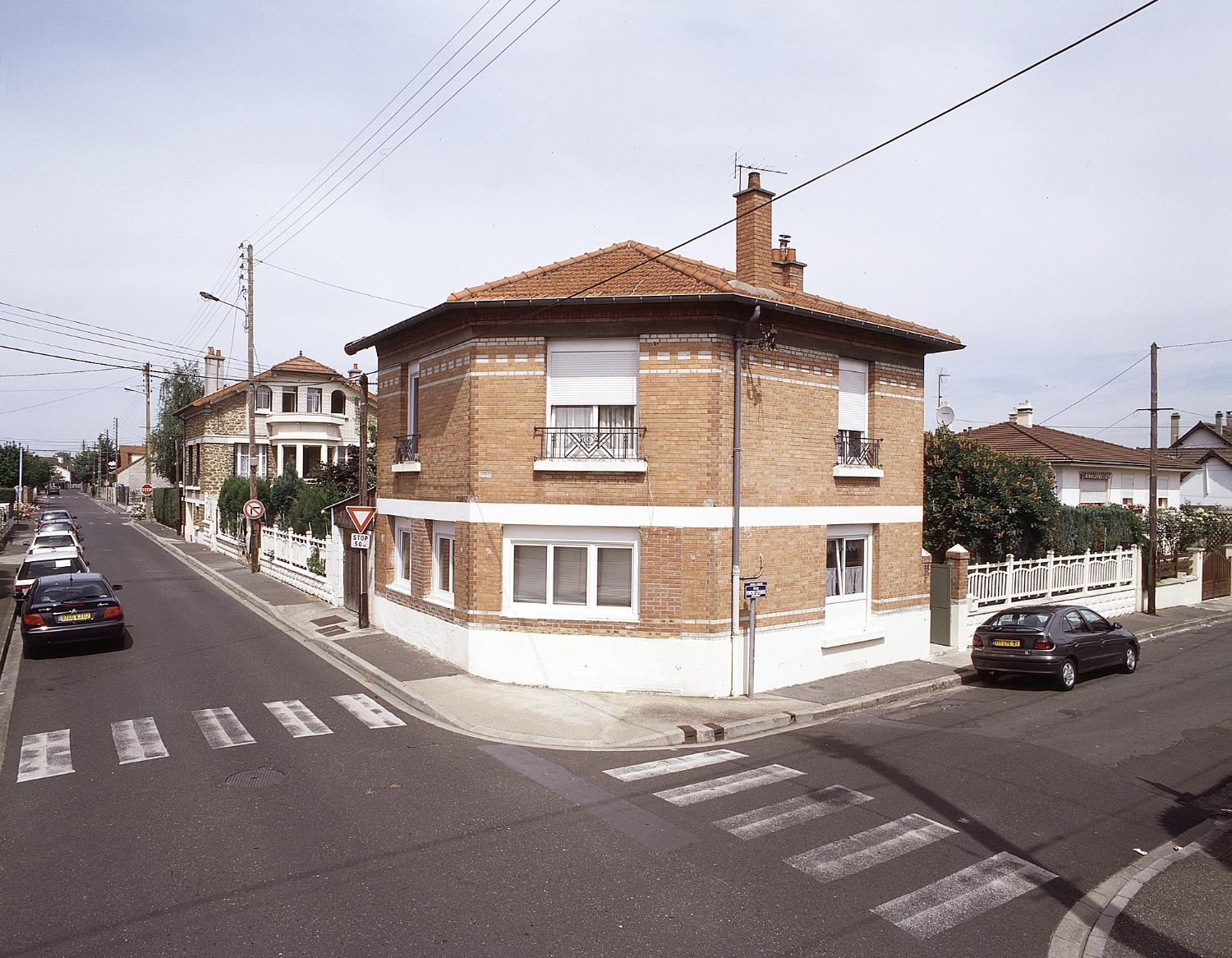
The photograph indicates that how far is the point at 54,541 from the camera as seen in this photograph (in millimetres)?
28484

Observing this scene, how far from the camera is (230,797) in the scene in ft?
26.6

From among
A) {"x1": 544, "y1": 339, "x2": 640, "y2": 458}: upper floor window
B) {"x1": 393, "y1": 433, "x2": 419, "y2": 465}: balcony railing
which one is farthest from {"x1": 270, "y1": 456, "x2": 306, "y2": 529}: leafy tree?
{"x1": 544, "y1": 339, "x2": 640, "y2": 458}: upper floor window

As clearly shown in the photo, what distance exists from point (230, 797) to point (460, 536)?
6290 mm

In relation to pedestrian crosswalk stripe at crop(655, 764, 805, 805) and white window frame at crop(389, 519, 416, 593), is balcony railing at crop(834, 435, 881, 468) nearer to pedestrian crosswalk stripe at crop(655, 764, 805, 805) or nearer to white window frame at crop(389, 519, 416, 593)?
pedestrian crosswalk stripe at crop(655, 764, 805, 805)

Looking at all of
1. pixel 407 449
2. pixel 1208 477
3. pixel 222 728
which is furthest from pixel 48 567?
pixel 1208 477

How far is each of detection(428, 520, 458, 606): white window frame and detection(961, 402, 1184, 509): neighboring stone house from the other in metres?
21.1

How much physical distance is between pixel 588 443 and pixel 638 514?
1.43 m

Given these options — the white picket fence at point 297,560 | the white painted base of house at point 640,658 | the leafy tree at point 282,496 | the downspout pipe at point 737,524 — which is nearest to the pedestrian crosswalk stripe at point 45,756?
the white painted base of house at point 640,658

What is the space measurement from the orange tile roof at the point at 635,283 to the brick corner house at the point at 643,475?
0.07 m

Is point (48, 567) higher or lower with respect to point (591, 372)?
lower

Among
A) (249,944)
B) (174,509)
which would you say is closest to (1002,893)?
(249,944)

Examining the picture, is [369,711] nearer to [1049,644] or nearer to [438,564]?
[438,564]

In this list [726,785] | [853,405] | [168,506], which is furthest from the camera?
[168,506]

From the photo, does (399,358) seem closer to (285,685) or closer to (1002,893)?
(285,685)
